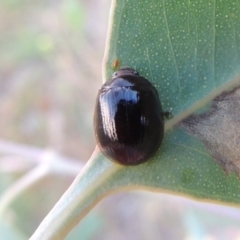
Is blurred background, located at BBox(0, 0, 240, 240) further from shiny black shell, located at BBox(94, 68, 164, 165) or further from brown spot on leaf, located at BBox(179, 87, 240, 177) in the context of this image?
brown spot on leaf, located at BBox(179, 87, 240, 177)

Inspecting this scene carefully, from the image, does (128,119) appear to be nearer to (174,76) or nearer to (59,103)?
(174,76)

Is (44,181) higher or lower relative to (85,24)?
lower

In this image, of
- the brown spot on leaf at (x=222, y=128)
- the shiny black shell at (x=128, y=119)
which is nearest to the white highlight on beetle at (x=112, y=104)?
the shiny black shell at (x=128, y=119)

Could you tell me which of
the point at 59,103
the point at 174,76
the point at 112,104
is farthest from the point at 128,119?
the point at 59,103

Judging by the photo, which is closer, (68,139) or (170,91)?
(170,91)

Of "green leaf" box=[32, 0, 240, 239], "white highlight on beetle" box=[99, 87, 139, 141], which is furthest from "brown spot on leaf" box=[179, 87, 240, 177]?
"white highlight on beetle" box=[99, 87, 139, 141]

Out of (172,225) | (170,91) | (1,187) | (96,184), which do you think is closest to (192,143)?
(170,91)

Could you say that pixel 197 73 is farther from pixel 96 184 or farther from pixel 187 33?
pixel 96 184

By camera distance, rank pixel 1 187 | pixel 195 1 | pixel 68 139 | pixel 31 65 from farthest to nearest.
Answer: pixel 31 65, pixel 68 139, pixel 1 187, pixel 195 1
